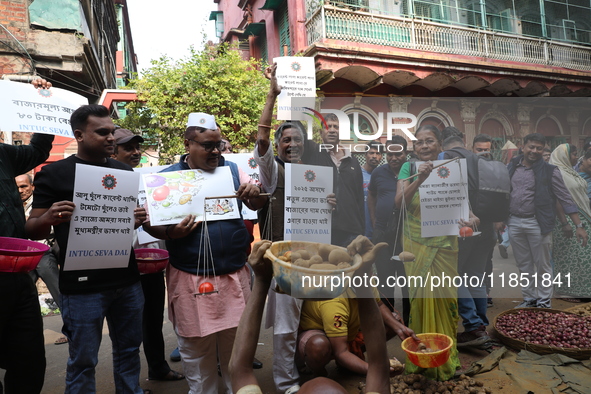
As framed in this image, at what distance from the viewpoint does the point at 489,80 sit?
2734mm

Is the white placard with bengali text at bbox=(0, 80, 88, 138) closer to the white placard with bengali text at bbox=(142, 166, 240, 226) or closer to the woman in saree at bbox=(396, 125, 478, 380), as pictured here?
the white placard with bengali text at bbox=(142, 166, 240, 226)

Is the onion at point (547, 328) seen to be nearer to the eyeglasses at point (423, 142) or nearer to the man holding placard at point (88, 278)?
the eyeglasses at point (423, 142)

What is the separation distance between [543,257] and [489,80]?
138 centimetres

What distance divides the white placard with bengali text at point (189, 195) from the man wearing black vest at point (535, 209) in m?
1.59

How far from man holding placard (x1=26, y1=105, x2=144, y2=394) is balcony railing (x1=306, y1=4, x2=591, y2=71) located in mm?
2269

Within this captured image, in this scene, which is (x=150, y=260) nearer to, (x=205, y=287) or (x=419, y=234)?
(x=205, y=287)

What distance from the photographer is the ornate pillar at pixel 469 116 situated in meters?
1.71

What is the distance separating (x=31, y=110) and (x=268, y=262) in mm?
2171

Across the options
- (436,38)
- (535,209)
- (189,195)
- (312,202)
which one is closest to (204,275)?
(189,195)

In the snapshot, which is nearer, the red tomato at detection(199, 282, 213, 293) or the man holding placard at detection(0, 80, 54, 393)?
the man holding placard at detection(0, 80, 54, 393)

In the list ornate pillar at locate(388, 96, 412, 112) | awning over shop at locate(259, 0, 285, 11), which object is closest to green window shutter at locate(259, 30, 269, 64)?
awning over shop at locate(259, 0, 285, 11)

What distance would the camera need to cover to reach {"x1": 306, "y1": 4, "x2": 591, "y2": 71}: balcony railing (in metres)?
2.31

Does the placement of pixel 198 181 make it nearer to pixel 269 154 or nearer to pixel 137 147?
pixel 269 154

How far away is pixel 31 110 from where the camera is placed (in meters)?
2.68
